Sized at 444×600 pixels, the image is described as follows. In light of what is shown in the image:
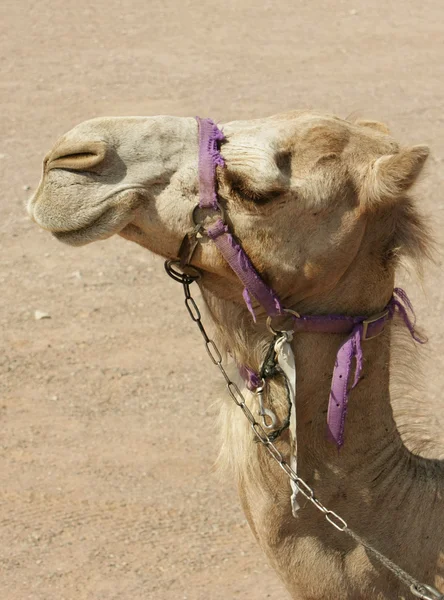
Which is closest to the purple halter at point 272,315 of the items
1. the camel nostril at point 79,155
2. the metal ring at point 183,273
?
the metal ring at point 183,273

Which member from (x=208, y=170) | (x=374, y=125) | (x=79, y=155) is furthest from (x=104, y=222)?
(x=374, y=125)

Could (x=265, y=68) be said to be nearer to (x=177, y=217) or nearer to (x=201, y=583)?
(x=201, y=583)

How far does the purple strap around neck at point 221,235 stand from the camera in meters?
3.53

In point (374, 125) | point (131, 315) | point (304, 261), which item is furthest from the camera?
point (131, 315)

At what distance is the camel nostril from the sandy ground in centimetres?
112

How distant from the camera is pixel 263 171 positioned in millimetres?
3482

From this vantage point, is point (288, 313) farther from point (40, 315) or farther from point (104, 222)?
point (40, 315)

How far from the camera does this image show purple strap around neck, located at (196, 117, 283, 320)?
353 centimetres

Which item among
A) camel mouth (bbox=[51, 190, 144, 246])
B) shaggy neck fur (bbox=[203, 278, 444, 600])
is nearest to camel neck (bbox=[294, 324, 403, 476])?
shaggy neck fur (bbox=[203, 278, 444, 600])

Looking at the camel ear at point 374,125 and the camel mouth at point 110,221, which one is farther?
the camel ear at point 374,125

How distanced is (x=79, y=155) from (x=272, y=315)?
84 centimetres

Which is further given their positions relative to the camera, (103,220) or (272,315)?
(272,315)

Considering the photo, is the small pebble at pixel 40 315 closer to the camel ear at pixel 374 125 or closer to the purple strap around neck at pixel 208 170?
the camel ear at pixel 374 125

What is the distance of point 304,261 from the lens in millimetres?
3594
